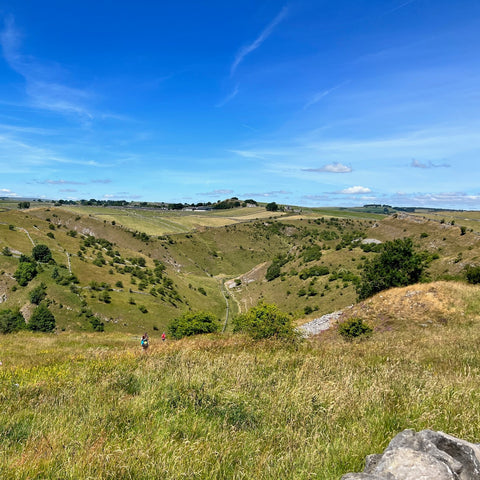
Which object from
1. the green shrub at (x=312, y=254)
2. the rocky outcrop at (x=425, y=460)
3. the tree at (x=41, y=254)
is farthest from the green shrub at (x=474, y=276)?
the tree at (x=41, y=254)

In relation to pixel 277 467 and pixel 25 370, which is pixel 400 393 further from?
pixel 25 370

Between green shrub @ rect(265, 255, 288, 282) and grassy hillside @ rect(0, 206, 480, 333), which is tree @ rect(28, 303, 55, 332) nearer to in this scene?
grassy hillside @ rect(0, 206, 480, 333)

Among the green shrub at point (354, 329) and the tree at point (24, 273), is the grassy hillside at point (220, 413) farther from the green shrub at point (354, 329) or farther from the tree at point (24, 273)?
the tree at point (24, 273)

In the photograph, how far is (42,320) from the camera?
5388 cm

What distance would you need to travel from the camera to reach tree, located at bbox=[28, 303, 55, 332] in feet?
172

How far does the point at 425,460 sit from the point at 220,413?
341cm

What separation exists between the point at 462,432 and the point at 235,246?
160507mm

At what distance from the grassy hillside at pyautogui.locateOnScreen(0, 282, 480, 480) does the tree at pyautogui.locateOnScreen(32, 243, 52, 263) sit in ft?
271

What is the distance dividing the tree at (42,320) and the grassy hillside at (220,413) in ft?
173

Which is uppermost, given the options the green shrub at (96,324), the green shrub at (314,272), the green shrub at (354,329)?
the green shrub at (354,329)

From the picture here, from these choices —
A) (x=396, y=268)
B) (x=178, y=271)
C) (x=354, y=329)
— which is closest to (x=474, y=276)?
(x=396, y=268)

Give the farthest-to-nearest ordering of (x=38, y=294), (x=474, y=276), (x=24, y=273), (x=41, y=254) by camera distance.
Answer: (x=41, y=254) → (x=24, y=273) → (x=38, y=294) → (x=474, y=276)

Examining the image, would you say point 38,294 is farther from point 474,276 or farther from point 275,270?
point 474,276

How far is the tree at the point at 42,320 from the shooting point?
172ft
